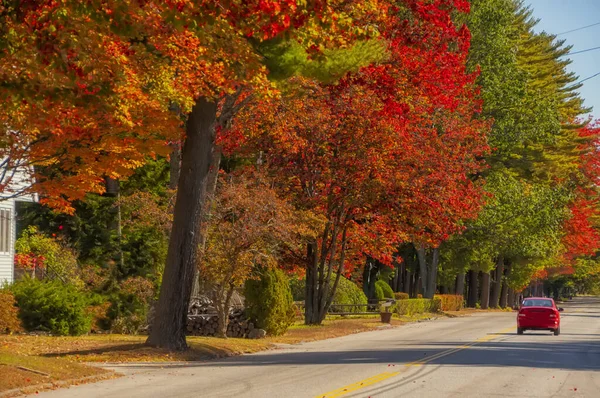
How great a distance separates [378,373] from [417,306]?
120ft

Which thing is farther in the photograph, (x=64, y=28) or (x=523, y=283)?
(x=523, y=283)

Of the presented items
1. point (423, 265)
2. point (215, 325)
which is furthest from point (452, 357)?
point (423, 265)

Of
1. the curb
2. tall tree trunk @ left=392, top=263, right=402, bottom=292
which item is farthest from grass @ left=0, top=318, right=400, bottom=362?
tall tree trunk @ left=392, top=263, right=402, bottom=292

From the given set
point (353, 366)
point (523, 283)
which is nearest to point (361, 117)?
point (353, 366)

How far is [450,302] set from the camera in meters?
64.4

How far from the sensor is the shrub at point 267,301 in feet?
103

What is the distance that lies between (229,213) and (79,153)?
8.42 metres

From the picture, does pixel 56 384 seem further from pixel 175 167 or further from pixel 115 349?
pixel 175 167

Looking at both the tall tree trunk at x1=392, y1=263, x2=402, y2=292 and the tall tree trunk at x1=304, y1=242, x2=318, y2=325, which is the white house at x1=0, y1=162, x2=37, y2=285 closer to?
the tall tree trunk at x1=304, y1=242, x2=318, y2=325

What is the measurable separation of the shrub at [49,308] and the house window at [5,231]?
21.1 ft

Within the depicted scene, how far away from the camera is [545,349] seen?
1117 inches

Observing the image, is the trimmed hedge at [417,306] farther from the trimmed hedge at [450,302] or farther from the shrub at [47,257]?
the shrub at [47,257]

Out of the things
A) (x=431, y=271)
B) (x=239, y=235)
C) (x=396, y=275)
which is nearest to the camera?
(x=239, y=235)

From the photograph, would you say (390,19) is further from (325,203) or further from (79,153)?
(325,203)
